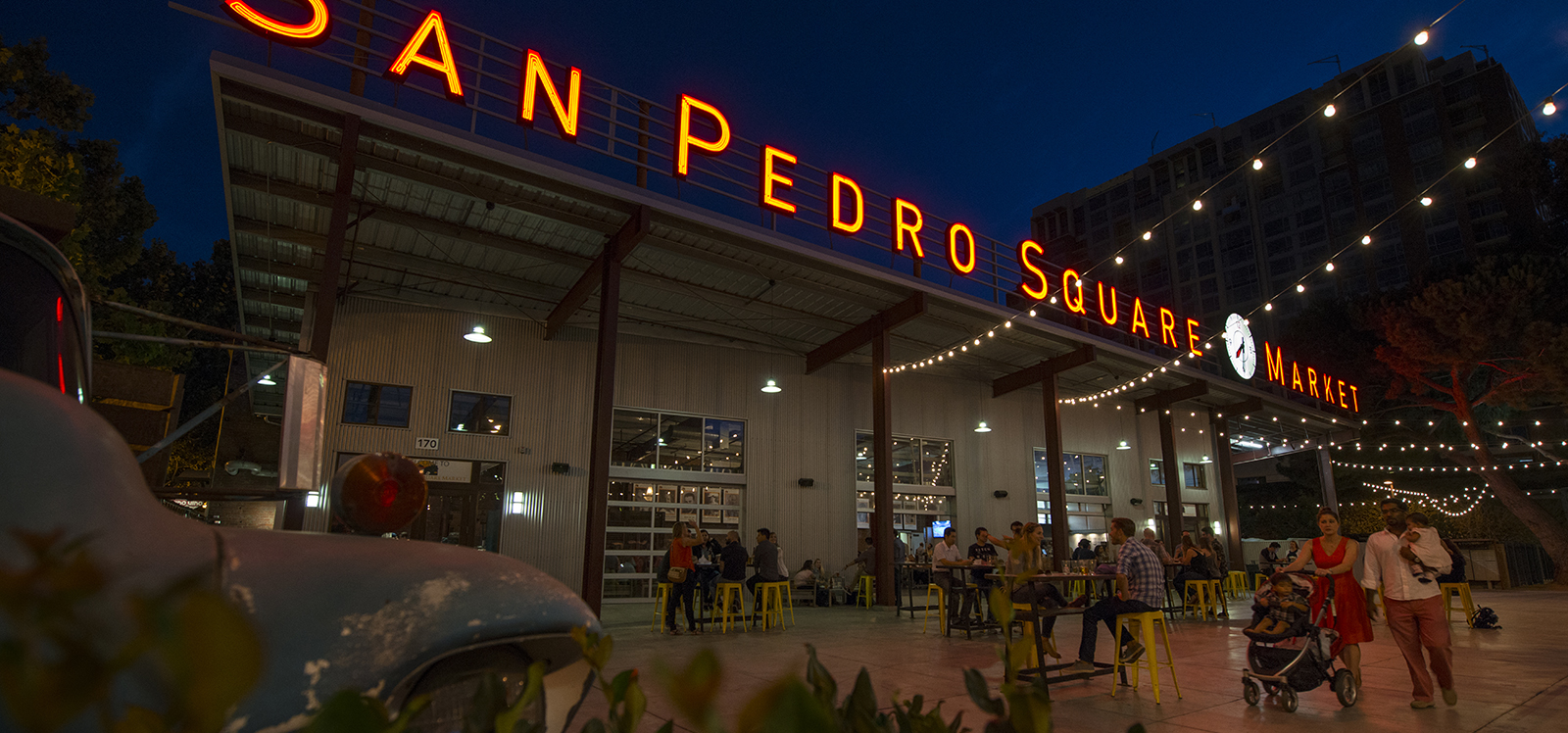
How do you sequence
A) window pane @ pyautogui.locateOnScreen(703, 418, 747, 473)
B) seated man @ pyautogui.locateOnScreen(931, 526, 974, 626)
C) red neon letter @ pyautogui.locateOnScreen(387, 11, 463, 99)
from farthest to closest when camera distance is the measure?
window pane @ pyautogui.locateOnScreen(703, 418, 747, 473)
seated man @ pyautogui.locateOnScreen(931, 526, 974, 626)
red neon letter @ pyautogui.locateOnScreen(387, 11, 463, 99)

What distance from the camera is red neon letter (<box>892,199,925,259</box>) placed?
12.4 meters

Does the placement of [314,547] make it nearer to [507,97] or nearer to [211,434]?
[507,97]

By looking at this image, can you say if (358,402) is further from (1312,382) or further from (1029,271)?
(1312,382)

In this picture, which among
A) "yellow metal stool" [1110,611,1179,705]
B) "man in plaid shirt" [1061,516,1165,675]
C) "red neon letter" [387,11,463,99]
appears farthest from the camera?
"red neon letter" [387,11,463,99]

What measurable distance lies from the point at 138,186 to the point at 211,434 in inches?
456

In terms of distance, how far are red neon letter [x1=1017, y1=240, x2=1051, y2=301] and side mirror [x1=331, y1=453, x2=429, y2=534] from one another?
13139 millimetres

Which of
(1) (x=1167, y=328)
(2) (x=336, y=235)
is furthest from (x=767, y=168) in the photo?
(1) (x=1167, y=328)

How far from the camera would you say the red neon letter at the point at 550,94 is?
8945mm

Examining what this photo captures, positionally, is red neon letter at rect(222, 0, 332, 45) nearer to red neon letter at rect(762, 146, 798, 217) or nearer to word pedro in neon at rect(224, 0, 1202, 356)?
word pedro in neon at rect(224, 0, 1202, 356)

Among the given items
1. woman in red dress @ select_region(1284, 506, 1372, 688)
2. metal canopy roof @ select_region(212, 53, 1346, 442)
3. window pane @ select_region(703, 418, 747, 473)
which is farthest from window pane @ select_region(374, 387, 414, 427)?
woman in red dress @ select_region(1284, 506, 1372, 688)

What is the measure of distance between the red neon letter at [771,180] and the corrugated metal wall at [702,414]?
389 cm

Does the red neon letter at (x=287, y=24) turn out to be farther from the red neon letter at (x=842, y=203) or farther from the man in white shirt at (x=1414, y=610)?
the man in white shirt at (x=1414, y=610)

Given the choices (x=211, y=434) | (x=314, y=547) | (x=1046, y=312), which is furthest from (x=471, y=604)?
(x=211, y=434)

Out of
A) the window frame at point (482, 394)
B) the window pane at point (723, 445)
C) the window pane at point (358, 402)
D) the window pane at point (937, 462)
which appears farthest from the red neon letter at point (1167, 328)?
the window pane at point (358, 402)
